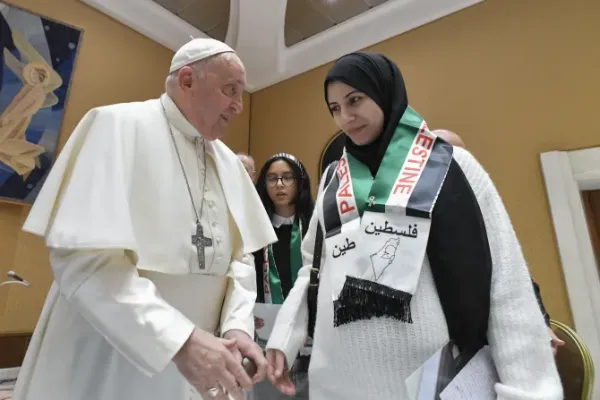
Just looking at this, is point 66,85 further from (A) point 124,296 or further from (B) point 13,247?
(A) point 124,296

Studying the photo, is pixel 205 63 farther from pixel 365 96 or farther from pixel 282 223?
pixel 282 223

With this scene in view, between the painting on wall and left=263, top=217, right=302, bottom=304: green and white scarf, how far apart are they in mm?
1637

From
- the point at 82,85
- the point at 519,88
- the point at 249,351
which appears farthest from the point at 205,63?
the point at 519,88

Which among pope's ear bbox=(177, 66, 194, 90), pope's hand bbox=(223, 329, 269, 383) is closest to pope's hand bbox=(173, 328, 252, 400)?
pope's hand bbox=(223, 329, 269, 383)

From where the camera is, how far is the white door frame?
2.11 meters

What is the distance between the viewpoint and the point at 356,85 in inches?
40.8

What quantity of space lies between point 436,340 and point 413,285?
12cm

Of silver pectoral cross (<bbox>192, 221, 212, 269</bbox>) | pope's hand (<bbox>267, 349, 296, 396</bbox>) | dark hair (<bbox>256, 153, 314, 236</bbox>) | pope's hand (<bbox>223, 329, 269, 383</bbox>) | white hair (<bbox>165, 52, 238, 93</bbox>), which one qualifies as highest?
white hair (<bbox>165, 52, 238, 93</bbox>)

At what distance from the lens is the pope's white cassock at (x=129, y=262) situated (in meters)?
0.75

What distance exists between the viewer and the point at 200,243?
3.35 ft

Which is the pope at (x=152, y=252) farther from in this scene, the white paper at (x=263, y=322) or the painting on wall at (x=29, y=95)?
the painting on wall at (x=29, y=95)

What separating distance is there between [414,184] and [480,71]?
2.43 m

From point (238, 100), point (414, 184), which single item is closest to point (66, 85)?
point (238, 100)

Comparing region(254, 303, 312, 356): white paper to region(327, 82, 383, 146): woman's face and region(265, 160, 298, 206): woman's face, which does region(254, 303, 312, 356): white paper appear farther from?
region(327, 82, 383, 146): woman's face
